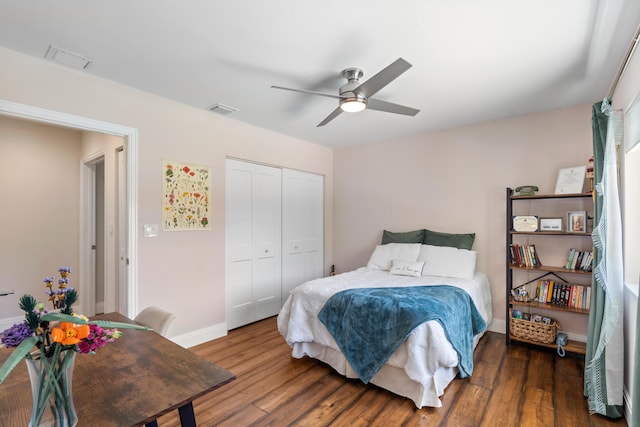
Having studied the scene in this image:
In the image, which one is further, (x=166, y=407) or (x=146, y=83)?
(x=146, y=83)

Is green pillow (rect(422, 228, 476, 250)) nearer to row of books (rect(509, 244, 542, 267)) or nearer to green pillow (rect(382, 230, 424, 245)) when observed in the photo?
green pillow (rect(382, 230, 424, 245))

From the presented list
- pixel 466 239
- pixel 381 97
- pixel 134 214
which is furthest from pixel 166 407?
pixel 466 239

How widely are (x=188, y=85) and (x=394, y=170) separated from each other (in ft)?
9.10

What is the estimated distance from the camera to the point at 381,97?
295cm

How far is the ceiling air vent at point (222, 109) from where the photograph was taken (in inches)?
124

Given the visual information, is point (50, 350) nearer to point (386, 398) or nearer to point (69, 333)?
point (69, 333)

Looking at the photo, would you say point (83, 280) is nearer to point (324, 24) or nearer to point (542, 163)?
point (324, 24)

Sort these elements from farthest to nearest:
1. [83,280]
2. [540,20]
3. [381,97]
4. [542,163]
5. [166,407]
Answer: [83,280], [542,163], [381,97], [540,20], [166,407]

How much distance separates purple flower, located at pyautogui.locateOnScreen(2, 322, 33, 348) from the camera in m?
0.87

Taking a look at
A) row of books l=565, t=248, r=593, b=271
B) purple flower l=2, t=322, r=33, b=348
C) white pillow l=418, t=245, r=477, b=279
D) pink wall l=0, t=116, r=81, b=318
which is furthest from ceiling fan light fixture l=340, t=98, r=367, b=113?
pink wall l=0, t=116, r=81, b=318

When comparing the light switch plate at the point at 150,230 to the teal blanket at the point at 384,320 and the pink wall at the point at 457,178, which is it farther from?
the pink wall at the point at 457,178

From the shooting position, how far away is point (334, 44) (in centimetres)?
207

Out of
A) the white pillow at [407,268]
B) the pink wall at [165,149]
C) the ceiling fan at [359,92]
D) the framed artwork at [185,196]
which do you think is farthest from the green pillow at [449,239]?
the framed artwork at [185,196]

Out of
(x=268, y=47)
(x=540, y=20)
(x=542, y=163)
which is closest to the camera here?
(x=540, y=20)
